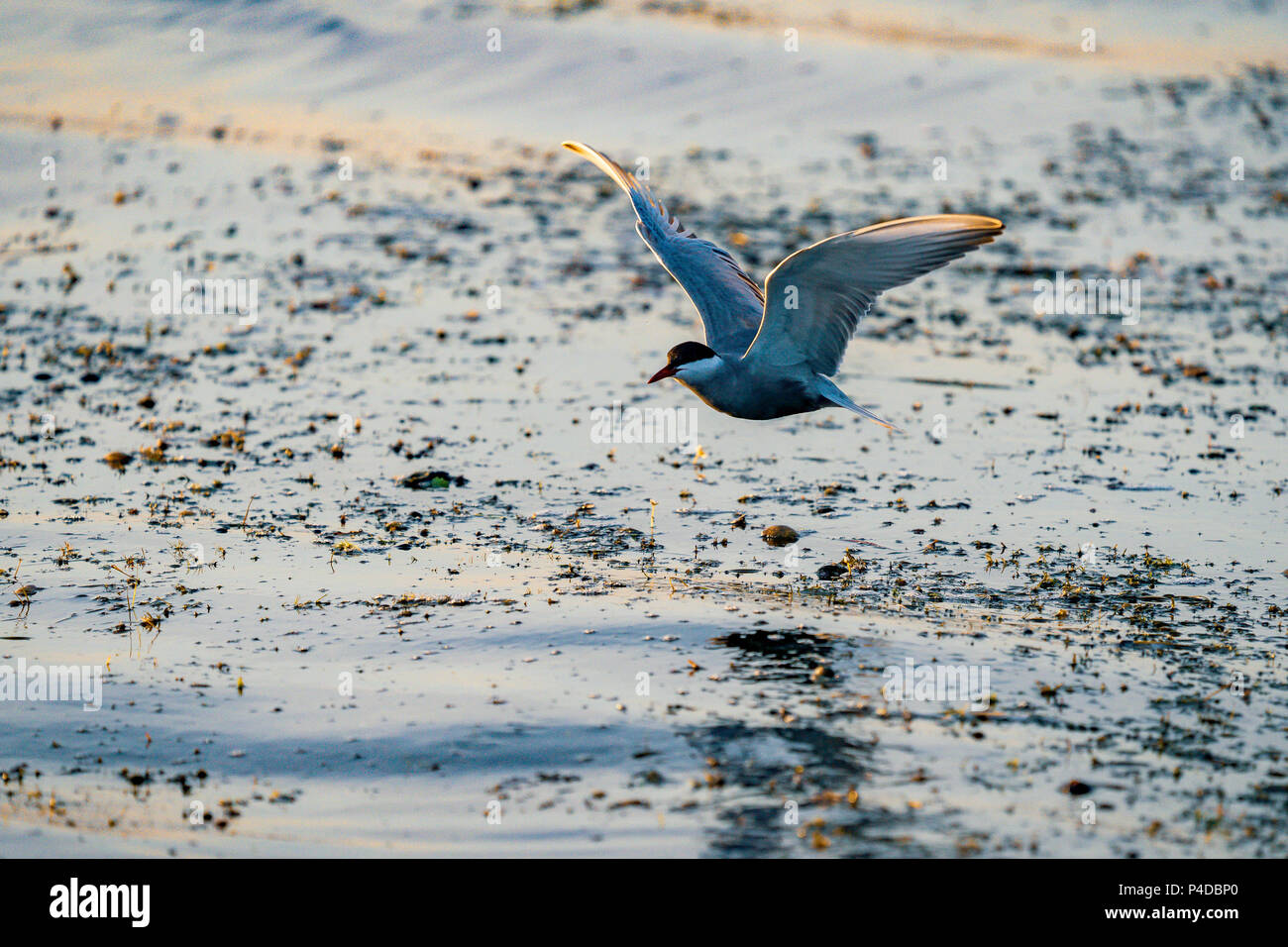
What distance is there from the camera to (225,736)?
6.34m

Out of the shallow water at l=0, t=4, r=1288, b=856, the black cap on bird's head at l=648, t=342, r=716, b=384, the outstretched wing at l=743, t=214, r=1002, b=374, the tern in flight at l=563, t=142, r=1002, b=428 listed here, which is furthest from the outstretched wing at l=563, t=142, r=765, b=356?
the shallow water at l=0, t=4, r=1288, b=856

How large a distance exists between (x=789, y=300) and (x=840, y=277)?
306mm

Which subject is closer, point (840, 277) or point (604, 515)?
point (840, 277)

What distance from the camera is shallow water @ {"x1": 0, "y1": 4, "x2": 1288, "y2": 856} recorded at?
19.2 feet

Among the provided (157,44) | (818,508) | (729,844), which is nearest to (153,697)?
(729,844)

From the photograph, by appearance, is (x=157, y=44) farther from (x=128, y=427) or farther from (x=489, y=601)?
(x=489, y=601)

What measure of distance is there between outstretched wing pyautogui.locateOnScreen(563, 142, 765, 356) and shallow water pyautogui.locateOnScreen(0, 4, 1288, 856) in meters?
1.20

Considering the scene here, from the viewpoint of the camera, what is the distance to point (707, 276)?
8.90m

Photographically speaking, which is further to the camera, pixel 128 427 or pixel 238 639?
pixel 128 427

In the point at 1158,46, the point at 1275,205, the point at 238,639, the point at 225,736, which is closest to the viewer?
the point at 225,736

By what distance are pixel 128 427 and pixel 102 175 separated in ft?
26.0

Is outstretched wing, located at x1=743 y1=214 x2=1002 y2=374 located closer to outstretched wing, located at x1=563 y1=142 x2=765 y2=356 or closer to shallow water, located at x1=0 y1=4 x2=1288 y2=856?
outstretched wing, located at x1=563 y1=142 x2=765 y2=356

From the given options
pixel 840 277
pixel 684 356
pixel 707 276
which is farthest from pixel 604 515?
pixel 840 277

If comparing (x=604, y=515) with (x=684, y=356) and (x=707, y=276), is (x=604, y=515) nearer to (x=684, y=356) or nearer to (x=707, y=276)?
(x=684, y=356)
